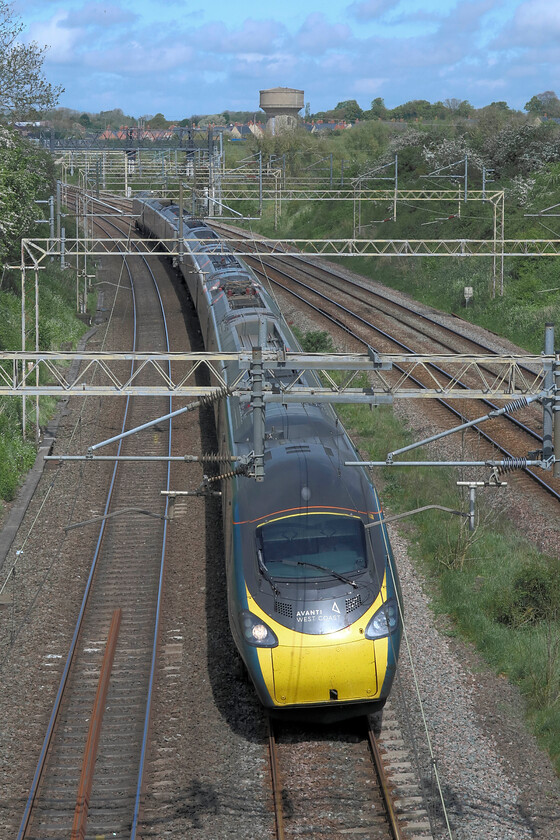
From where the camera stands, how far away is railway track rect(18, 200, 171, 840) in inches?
448

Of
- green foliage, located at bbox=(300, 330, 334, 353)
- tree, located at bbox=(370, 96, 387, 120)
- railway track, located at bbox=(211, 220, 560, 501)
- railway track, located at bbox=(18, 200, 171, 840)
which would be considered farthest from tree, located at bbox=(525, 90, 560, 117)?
railway track, located at bbox=(18, 200, 171, 840)

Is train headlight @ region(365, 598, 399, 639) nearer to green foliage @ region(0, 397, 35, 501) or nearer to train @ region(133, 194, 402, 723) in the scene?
train @ region(133, 194, 402, 723)

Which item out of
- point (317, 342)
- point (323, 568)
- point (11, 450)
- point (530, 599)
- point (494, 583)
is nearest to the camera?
point (323, 568)

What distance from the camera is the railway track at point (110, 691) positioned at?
37.4ft

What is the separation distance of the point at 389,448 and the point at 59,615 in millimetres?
10627

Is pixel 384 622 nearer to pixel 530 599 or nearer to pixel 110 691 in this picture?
pixel 110 691

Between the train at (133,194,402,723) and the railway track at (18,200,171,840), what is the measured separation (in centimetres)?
156

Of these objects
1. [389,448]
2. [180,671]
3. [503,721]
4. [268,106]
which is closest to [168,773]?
[180,671]

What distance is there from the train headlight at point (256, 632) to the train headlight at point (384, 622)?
1.21 metres

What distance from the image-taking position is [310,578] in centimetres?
1230

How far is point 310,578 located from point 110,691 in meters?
3.89

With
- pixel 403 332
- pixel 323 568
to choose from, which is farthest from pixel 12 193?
pixel 323 568

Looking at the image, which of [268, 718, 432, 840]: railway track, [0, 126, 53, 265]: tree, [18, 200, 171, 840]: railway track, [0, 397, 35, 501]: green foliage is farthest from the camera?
[0, 126, 53, 265]: tree

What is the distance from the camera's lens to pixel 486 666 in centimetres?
1434
